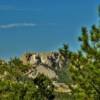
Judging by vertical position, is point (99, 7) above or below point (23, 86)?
above

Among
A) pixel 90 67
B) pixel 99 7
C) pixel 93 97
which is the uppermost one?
pixel 99 7

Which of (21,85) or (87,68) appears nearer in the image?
(87,68)

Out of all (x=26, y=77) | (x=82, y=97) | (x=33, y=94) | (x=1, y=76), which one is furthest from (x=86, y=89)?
(x=1, y=76)

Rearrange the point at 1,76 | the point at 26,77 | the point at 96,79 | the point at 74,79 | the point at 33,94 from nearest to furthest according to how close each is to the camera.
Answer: the point at 96,79 → the point at 74,79 → the point at 33,94 → the point at 26,77 → the point at 1,76

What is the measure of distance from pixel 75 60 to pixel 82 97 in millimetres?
2901

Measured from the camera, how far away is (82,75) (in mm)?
37438

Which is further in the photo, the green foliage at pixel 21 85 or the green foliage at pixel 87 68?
the green foliage at pixel 21 85

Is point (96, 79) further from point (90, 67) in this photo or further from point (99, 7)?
Result: point (99, 7)

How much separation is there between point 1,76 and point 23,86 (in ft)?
43.8

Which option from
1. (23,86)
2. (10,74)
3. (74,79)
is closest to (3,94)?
(10,74)

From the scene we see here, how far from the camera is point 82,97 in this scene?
122 ft

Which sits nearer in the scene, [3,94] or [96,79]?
[96,79]

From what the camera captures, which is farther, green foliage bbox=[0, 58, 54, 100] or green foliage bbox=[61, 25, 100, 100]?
green foliage bbox=[0, 58, 54, 100]

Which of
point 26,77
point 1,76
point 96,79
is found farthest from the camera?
point 1,76
